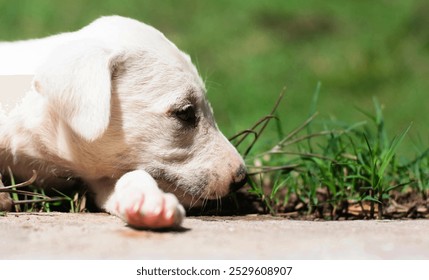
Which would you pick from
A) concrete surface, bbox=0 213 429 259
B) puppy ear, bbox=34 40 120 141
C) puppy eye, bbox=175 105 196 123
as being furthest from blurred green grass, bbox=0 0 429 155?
concrete surface, bbox=0 213 429 259

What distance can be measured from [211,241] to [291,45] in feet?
21.4

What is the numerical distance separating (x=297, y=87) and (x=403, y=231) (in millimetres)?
5109

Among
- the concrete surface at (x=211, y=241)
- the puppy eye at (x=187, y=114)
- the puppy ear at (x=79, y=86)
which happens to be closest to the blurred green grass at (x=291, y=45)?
the puppy eye at (x=187, y=114)

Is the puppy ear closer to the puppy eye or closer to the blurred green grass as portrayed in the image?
the puppy eye

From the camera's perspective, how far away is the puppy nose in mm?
3490

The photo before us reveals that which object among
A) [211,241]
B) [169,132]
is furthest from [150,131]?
[211,241]

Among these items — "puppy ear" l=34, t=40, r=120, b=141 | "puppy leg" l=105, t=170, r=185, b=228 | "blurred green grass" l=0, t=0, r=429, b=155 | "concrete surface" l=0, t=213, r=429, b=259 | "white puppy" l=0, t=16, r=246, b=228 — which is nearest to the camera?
"concrete surface" l=0, t=213, r=429, b=259

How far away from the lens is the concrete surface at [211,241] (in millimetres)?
2486

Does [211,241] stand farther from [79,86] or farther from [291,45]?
[291,45]

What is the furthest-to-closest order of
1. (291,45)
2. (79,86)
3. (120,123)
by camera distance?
(291,45), (120,123), (79,86)

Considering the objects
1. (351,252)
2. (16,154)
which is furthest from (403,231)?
(16,154)

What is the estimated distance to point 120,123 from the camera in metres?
3.39

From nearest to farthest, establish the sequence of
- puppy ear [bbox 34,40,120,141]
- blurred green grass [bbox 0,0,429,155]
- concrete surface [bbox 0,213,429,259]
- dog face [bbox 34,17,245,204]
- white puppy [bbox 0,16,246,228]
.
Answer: concrete surface [bbox 0,213,429,259]
puppy ear [bbox 34,40,120,141]
white puppy [bbox 0,16,246,228]
dog face [bbox 34,17,245,204]
blurred green grass [bbox 0,0,429,155]
